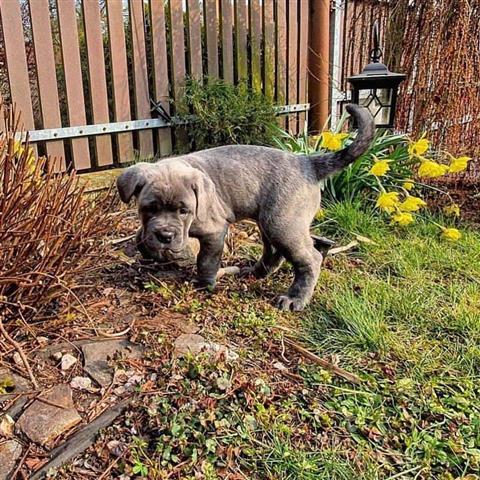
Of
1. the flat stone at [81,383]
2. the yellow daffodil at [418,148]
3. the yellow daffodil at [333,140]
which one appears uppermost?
the yellow daffodil at [333,140]

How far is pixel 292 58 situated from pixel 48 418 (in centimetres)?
471

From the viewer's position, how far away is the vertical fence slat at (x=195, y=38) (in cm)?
445

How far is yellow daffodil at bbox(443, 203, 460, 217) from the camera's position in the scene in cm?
368

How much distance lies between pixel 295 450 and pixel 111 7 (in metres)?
3.60

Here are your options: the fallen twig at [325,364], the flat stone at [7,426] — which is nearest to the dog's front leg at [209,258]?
the fallen twig at [325,364]

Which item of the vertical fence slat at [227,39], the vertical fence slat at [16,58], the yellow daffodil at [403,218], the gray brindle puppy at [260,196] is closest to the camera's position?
the gray brindle puppy at [260,196]

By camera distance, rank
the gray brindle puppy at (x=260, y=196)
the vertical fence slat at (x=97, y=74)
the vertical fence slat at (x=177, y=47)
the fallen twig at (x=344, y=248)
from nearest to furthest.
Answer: the gray brindle puppy at (x=260, y=196) < the fallen twig at (x=344, y=248) < the vertical fence slat at (x=97, y=74) < the vertical fence slat at (x=177, y=47)

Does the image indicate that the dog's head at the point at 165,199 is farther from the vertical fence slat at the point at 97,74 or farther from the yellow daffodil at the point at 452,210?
the yellow daffodil at the point at 452,210

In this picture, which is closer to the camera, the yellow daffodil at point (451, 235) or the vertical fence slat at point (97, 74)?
the yellow daffodil at point (451, 235)

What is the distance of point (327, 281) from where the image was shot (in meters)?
2.76

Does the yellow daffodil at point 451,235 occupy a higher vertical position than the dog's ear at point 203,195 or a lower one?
lower

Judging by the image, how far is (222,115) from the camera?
4.36m

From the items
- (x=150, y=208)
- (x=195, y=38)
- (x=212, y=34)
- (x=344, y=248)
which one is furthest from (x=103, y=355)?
(x=212, y=34)

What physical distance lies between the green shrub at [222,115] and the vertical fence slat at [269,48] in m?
0.58
